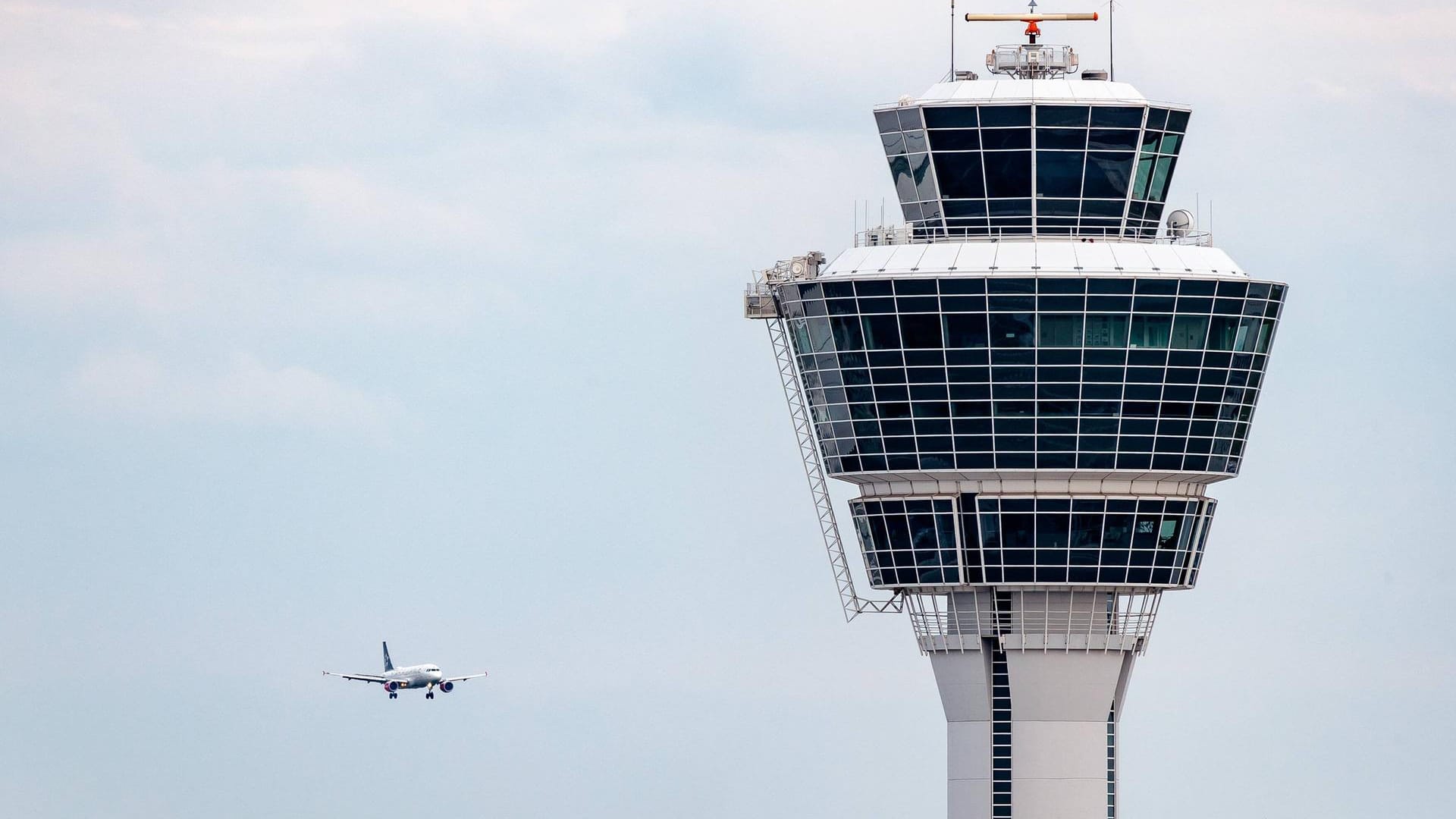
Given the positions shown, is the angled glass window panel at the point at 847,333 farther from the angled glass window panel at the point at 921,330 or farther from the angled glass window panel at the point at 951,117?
the angled glass window panel at the point at 951,117

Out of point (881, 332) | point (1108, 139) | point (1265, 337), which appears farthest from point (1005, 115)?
point (1265, 337)

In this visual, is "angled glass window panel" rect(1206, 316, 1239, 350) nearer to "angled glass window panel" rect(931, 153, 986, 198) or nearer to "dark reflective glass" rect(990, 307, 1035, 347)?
"dark reflective glass" rect(990, 307, 1035, 347)

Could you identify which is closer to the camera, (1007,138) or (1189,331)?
(1189,331)

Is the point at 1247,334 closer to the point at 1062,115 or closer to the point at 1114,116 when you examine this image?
the point at 1114,116

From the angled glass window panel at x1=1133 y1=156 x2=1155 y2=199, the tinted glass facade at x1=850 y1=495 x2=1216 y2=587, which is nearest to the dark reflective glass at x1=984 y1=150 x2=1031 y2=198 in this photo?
the angled glass window panel at x1=1133 y1=156 x2=1155 y2=199

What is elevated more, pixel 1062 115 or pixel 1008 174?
pixel 1062 115

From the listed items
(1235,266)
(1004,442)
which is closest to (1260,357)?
(1235,266)

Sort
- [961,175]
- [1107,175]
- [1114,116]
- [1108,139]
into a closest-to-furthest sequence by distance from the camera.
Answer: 1. [1114,116]
2. [1108,139]
3. [1107,175]
4. [961,175]

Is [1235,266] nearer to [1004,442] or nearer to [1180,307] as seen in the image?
[1180,307]
